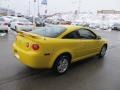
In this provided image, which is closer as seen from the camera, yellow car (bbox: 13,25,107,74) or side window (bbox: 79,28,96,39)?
yellow car (bbox: 13,25,107,74)

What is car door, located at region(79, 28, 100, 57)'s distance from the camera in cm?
706

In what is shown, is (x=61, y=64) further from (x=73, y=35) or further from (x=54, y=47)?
(x=73, y=35)

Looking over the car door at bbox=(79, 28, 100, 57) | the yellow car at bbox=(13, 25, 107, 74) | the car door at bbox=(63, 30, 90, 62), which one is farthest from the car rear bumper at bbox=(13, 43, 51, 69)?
the car door at bbox=(79, 28, 100, 57)

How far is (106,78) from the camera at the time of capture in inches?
240

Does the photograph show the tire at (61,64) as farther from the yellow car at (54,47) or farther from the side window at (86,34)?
the side window at (86,34)

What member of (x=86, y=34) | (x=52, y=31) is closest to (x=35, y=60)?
(x=52, y=31)

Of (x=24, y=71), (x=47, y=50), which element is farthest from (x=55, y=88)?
(x=24, y=71)

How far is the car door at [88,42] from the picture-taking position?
278 inches

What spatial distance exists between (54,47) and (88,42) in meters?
1.92

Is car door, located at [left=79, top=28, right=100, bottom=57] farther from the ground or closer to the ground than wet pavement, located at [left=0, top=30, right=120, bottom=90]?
farther from the ground

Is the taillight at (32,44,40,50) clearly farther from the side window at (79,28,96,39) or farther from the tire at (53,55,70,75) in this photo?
the side window at (79,28,96,39)

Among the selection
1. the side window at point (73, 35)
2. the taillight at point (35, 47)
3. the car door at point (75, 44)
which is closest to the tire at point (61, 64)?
the car door at point (75, 44)

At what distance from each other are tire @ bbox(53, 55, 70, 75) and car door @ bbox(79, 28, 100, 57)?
0.94m

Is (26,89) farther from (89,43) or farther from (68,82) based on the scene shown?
(89,43)
